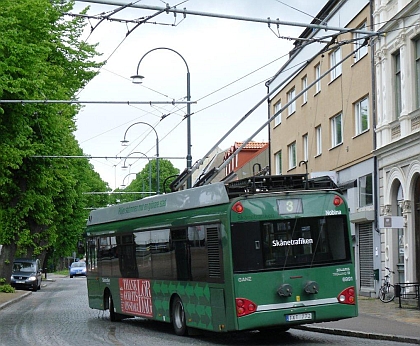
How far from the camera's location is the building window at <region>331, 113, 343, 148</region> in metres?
35.3

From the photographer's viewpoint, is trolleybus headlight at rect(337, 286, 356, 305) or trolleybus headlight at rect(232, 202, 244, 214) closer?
trolleybus headlight at rect(232, 202, 244, 214)

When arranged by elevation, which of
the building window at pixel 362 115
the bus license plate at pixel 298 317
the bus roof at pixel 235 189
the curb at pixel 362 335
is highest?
the building window at pixel 362 115

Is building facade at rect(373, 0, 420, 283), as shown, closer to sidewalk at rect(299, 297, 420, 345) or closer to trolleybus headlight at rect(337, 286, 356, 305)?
sidewalk at rect(299, 297, 420, 345)

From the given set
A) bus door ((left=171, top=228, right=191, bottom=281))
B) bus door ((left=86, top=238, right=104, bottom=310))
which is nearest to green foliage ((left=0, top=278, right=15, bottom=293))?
bus door ((left=86, top=238, right=104, bottom=310))

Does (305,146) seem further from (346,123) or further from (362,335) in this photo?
(362,335)

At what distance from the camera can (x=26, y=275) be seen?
51.9 metres

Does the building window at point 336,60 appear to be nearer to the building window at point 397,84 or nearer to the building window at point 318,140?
the building window at point 318,140

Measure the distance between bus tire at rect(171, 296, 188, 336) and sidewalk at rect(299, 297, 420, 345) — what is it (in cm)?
294

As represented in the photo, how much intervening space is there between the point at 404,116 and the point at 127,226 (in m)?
9.77

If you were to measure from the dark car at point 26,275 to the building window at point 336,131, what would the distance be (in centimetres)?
2280

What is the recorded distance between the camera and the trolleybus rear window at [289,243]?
1586cm

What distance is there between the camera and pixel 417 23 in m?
26.1

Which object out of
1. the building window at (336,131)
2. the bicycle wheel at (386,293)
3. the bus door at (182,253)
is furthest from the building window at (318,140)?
the bus door at (182,253)

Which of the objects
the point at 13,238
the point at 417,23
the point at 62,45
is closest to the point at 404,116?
the point at 417,23
